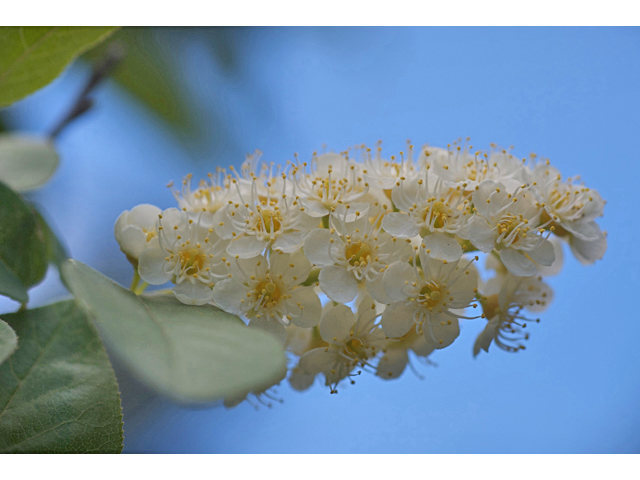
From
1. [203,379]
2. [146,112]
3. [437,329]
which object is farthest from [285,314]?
[146,112]

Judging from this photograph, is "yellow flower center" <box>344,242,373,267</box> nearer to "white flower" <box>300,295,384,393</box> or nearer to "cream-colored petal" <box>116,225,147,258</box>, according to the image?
"white flower" <box>300,295,384,393</box>

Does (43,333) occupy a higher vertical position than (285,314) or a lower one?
lower

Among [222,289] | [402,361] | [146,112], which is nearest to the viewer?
[222,289]

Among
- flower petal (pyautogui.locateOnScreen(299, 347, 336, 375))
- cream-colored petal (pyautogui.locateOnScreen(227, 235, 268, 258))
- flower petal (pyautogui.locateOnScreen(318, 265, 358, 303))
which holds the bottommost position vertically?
flower petal (pyautogui.locateOnScreen(299, 347, 336, 375))

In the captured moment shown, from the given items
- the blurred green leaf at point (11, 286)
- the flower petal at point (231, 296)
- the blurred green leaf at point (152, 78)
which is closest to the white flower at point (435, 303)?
the flower petal at point (231, 296)

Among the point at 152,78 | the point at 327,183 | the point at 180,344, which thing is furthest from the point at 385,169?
the point at 152,78

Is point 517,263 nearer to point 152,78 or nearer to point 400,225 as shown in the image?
point 400,225

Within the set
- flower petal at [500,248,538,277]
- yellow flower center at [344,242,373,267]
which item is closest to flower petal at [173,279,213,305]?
yellow flower center at [344,242,373,267]

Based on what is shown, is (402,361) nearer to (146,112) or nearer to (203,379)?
(203,379)
